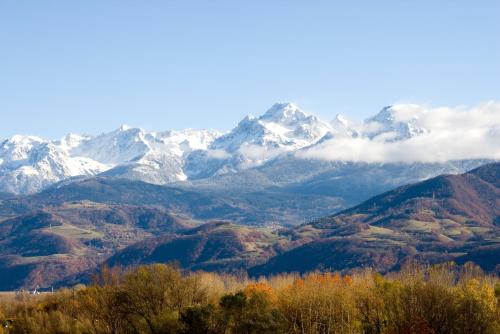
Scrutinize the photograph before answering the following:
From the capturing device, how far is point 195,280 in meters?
136

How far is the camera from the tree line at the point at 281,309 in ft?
349

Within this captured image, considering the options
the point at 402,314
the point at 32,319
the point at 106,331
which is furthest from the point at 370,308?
the point at 32,319

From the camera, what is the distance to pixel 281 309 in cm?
12444

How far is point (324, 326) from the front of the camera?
116m

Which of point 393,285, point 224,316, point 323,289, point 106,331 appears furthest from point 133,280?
point 393,285

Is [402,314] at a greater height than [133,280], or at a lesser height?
lesser

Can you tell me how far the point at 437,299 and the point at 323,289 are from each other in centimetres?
2383

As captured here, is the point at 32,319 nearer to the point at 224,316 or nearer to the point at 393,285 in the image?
the point at 224,316

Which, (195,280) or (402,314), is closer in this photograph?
(402,314)

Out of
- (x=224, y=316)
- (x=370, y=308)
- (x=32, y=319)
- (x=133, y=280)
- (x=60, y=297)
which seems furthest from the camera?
(x=60, y=297)

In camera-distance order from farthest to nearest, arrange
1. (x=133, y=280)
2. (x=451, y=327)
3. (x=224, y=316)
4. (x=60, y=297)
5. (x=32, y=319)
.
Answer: (x=60, y=297) → (x=32, y=319) → (x=133, y=280) → (x=224, y=316) → (x=451, y=327)

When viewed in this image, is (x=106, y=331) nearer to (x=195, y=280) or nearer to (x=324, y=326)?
(x=195, y=280)

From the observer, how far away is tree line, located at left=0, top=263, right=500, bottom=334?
10625 centimetres

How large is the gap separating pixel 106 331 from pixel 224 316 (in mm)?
A: 23890
